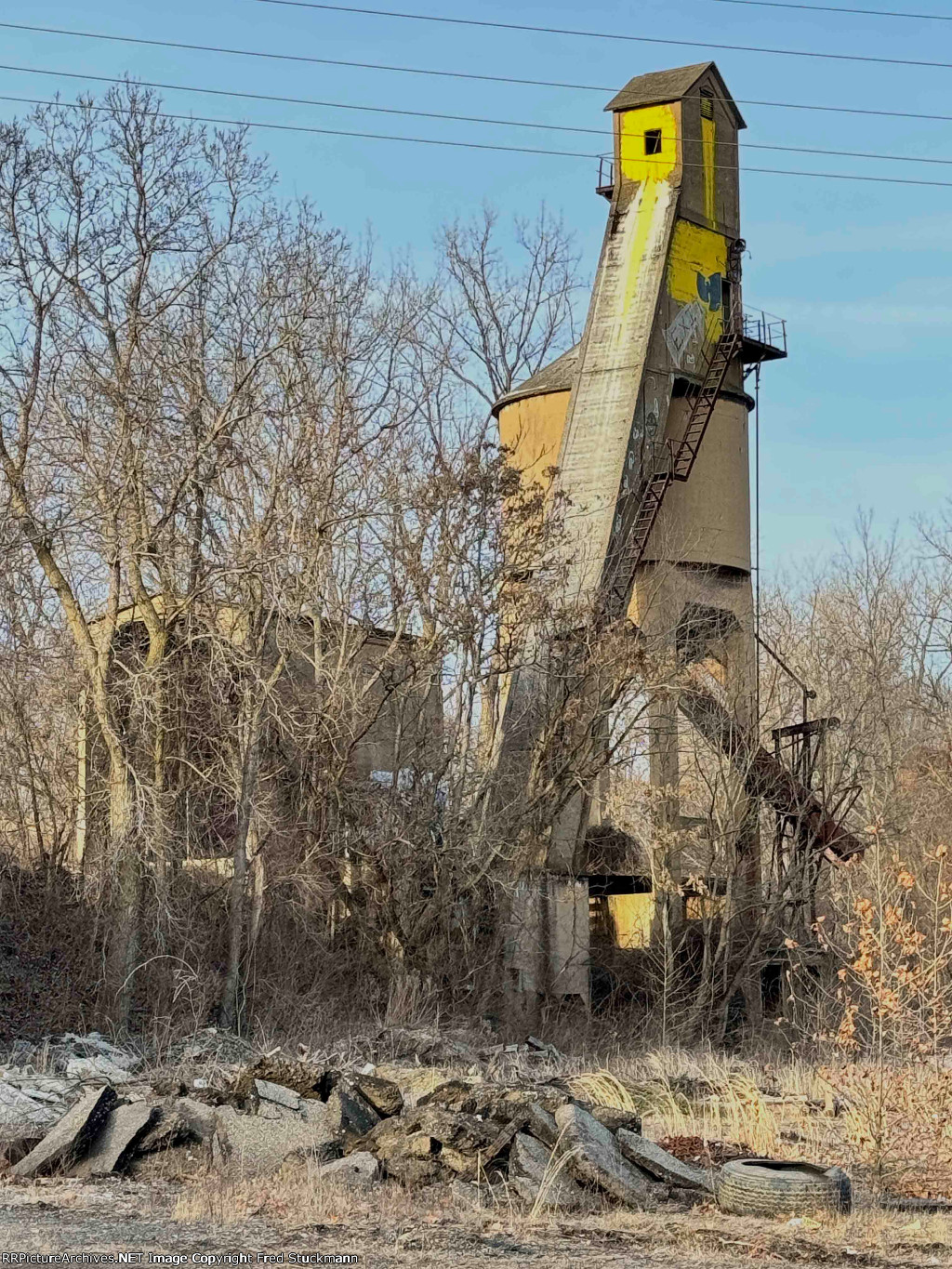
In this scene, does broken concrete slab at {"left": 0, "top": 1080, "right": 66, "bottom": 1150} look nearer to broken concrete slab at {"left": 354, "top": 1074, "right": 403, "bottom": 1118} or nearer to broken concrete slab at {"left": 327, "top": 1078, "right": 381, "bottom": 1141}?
broken concrete slab at {"left": 327, "top": 1078, "right": 381, "bottom": 1141}

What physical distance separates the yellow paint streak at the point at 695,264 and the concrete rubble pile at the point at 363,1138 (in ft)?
51.7

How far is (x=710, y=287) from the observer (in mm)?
25484

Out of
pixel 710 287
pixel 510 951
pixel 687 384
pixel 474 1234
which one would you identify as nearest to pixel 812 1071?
pixel 510 951

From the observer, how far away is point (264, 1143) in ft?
36.9

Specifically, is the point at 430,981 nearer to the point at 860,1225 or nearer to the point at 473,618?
the point at 473,618

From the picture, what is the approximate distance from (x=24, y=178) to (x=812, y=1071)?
15823mm

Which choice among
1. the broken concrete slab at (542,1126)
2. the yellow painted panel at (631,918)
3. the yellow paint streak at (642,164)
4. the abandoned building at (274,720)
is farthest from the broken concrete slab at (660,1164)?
the yellow paint streak at (642,164)

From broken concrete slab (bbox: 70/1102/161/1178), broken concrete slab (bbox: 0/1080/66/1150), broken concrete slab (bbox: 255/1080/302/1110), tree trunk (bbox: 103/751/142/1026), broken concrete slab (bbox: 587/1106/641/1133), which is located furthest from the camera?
tree trunk (bbox: 103/751/142/1026)

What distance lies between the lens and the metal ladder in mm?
23312

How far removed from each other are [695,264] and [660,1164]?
17.8 m

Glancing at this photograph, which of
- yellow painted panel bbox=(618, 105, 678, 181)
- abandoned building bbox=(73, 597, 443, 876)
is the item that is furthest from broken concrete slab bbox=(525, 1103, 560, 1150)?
yellow painted panel bbox=(618, 105, 678, 181)

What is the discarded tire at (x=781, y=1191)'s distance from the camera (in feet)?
31.4

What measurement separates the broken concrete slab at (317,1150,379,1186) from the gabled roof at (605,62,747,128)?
64.5ft

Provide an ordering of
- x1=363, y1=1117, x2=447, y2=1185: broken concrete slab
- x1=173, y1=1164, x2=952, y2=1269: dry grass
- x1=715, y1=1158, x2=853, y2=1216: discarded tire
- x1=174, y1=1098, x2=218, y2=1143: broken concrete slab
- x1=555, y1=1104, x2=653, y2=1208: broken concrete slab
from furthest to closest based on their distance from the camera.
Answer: x1=174, y1=1098, x2=218, y2=1143: broken concrete slab, x1=363, y1=1117, x2=447, y2=1185: broken concrete slab, x1=555, y1=1104, x2=653, y2=1208: broken concrete slab, x1=715, y1=1158, x2=853, y2=1216: discarded tire, x1=173, y1=1164, x2=952, y2=1269: dry grass
